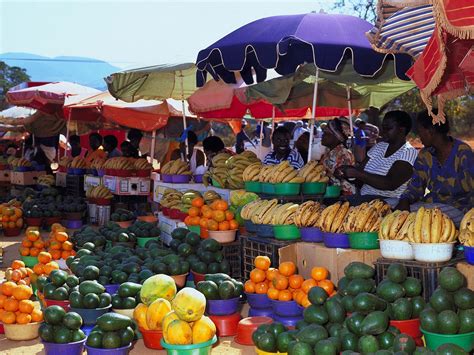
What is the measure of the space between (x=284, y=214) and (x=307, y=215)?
0.92ft

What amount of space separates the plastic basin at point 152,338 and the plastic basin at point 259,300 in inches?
42.7

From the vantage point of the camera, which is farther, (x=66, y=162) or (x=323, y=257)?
(x=66, y=162)

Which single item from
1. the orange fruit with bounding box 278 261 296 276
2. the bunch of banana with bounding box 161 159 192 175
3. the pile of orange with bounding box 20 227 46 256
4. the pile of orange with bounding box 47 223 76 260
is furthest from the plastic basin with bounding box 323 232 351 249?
the bunch of banana with bounding box 161 159 192 175

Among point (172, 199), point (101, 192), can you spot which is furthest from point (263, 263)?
point (101, 192)

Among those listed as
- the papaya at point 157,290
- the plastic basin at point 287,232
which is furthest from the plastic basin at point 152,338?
the plastic basin at point 287,232

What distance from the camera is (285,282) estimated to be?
237 inches

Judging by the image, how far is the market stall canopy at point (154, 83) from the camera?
403 inches

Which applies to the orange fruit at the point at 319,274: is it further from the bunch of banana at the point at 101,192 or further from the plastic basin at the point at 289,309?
the bunch of banana at the point at 101,192

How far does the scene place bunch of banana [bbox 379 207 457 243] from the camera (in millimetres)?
5285

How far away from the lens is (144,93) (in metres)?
11.3

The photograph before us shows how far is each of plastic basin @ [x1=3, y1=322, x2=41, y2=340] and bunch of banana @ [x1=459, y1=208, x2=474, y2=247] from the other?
378 cm

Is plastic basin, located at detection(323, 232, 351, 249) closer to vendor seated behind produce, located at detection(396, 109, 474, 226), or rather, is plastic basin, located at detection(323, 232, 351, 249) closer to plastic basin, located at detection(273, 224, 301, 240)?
plastic basin, located at detection(273, 224, 301, 240)

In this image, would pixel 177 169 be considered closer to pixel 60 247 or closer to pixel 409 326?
pixel 60 247

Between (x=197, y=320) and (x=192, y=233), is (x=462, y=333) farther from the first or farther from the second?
(x=192, y=233)
